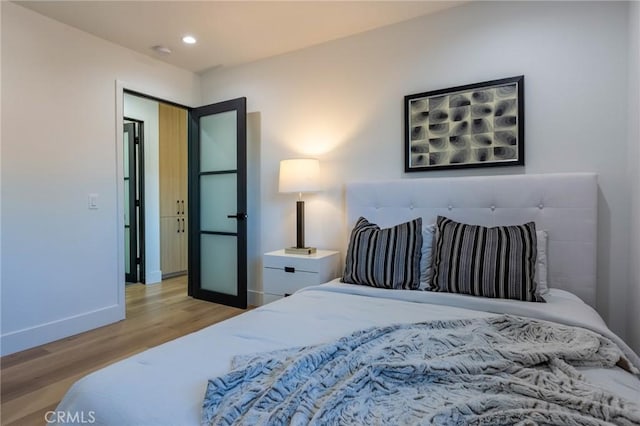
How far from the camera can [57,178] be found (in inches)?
111

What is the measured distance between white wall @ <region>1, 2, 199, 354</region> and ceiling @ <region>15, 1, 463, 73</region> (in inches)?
9.1

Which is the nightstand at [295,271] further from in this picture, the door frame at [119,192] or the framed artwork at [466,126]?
the door frame at [119,192]

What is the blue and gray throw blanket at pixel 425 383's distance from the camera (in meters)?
0.84

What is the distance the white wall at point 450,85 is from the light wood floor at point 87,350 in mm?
1054

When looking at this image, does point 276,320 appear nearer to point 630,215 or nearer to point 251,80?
point 630,215

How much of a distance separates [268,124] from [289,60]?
25.2 inches

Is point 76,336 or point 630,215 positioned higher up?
point 630,215

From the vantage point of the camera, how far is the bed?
876 millimetres

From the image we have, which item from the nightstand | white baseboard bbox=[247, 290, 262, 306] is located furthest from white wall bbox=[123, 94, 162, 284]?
the nightstand

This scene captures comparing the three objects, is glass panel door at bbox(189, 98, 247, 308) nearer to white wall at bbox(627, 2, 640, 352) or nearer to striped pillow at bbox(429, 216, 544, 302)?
striped pillow at bbox(429, 216, 544, 302)

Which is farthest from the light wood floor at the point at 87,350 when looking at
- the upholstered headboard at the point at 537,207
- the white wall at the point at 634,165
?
the white wall at the point at 634,165

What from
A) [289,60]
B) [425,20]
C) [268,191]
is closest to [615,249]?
[425,20]

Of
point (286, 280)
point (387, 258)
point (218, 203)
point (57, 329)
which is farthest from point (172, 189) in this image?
point (387, 258)

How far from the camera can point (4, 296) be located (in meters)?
2.53
